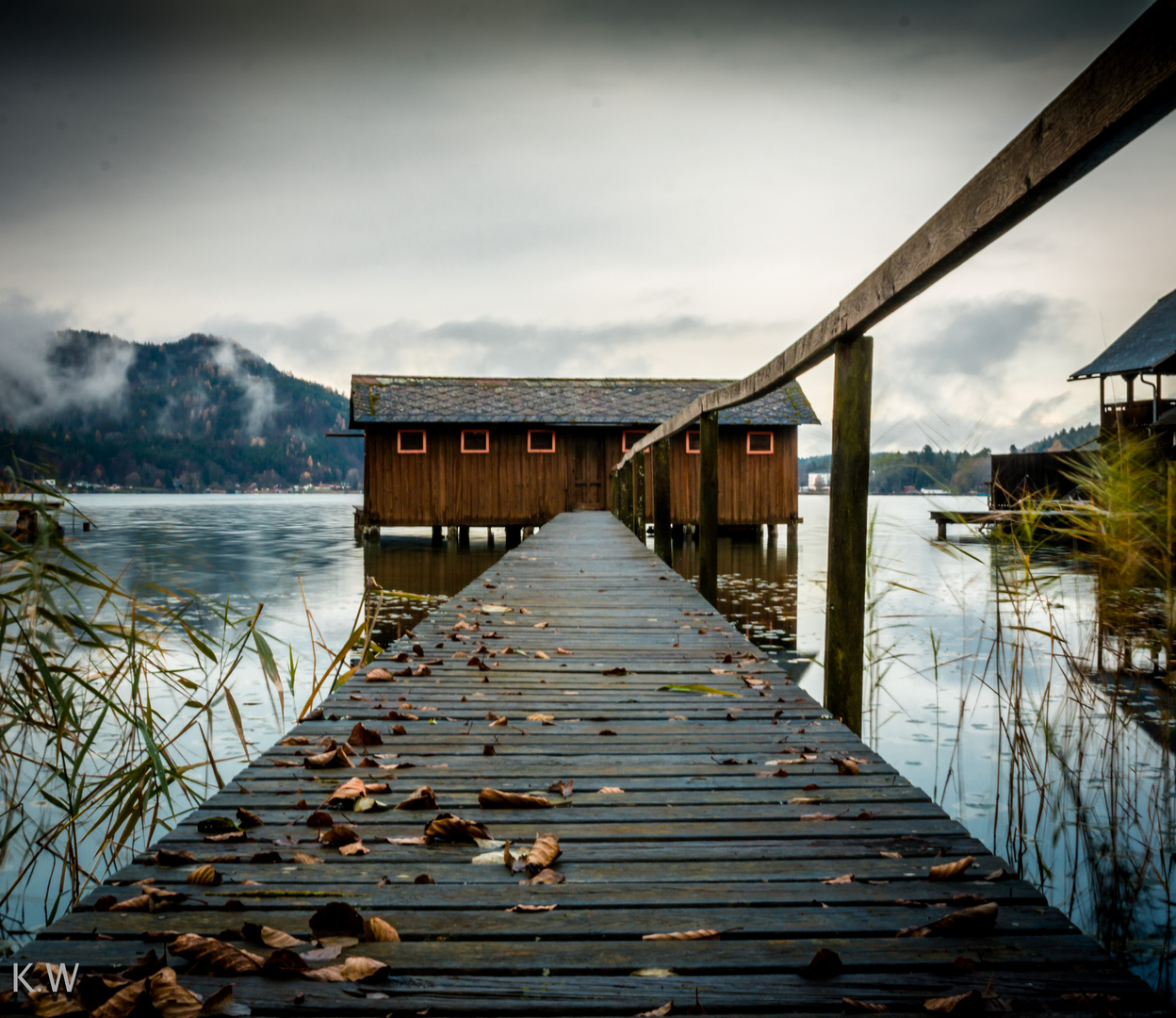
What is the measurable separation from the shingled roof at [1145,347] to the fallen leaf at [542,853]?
19.3 metres

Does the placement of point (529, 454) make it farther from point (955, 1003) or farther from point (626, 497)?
point (955, 1003)

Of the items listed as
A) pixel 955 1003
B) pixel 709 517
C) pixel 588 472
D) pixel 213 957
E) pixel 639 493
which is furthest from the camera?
pixel 588 472

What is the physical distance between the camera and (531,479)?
19.1 metres

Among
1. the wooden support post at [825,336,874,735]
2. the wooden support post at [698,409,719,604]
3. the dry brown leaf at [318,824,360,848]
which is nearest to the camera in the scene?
the dry brown leaf at [318,824,360,848]

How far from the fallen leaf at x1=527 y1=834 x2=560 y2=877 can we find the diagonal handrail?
4.92ft

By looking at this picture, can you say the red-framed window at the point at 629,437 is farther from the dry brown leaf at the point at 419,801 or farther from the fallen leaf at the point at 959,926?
the fallen leaf at the point at 959,926

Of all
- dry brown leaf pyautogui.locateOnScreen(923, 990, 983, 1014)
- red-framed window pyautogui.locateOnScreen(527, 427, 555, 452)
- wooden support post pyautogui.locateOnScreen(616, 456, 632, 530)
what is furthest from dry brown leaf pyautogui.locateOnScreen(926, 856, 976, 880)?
red-framed window pyautogui.locateOnScreen(527, 427, 555, 452)

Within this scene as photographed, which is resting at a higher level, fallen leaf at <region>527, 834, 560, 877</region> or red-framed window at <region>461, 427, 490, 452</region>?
red-framed window at <region>461, 427, 490, 452</region>

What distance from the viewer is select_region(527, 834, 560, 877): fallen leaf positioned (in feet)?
4.03

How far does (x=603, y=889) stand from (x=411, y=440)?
1832 cm

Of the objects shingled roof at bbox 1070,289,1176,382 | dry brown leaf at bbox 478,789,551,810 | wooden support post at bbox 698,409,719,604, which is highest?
shingled roof at bbox 1070,289,1176,382

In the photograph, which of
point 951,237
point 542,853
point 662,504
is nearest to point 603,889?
point 542,853

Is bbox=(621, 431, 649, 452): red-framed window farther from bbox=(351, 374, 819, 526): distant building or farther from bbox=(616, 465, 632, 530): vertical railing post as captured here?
bbox=(616, 465, 632, 530): vertical railing post

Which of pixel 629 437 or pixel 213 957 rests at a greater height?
pixel 629 437
